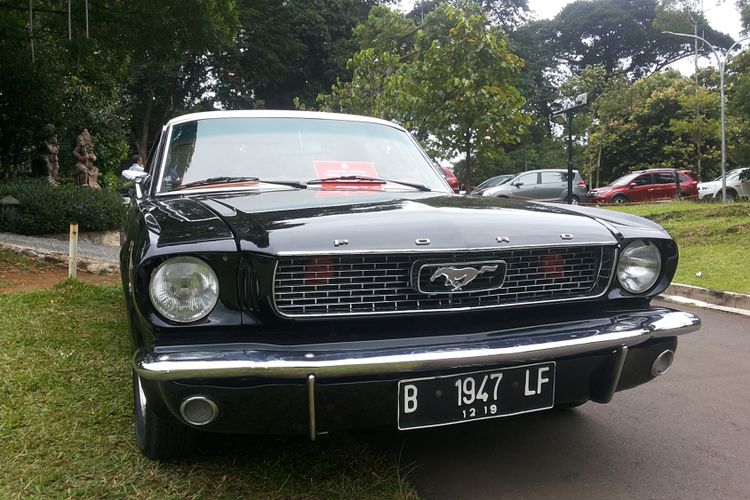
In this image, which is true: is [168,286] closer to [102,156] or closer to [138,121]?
[102,156]

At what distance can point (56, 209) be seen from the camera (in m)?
9.84

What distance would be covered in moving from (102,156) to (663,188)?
18328 millimetres

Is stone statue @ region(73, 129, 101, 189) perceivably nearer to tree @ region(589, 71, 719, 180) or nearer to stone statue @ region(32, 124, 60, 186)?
stone statue @ region(32, 124, 60, 186)

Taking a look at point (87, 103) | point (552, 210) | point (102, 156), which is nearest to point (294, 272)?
point (552, 210)

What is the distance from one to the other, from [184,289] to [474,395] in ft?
3.19

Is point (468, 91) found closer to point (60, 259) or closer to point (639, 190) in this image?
point (60, 259)

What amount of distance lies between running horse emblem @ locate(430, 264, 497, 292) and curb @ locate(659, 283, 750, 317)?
4.34 meters

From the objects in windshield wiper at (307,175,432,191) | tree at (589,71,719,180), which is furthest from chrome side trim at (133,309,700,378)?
tree at (589,71,719,180)

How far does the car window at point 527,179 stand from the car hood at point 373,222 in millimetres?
16224

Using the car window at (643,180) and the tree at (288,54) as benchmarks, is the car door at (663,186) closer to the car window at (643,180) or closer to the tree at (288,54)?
the car window at (643,180)

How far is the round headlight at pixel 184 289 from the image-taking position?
1907 mm

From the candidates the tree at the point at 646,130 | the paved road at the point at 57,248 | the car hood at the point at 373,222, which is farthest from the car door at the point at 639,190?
the car hood at the point at 373,222

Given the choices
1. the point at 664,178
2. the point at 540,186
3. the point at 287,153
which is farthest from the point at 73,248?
the point at 664,178

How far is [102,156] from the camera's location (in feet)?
64.3
